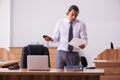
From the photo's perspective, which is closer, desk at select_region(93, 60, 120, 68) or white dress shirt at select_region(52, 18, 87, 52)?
white dress shirt at select_region(52, 18, 87, 52)

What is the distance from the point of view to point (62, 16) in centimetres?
772

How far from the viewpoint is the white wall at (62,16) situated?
761cm

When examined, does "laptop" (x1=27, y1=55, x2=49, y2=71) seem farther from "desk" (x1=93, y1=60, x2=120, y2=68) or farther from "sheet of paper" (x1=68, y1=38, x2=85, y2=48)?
"desk" (x1=93, y1=60, x2=120, y2=68)

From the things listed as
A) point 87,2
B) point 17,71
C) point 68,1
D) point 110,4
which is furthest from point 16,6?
point 17,71

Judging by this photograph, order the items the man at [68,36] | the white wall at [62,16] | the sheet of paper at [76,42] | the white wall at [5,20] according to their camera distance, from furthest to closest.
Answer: the white wall at [5,20] → the white wall at [62,16] → the man at [68,36] → the sheet of paper at [76,42]

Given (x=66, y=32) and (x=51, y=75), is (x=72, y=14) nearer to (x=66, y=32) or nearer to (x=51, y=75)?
(x=66, y=32)

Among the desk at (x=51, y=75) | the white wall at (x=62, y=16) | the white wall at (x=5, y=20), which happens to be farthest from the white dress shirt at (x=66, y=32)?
the white wall at (x=5, y=20)

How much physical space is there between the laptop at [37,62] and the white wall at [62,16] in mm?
4513

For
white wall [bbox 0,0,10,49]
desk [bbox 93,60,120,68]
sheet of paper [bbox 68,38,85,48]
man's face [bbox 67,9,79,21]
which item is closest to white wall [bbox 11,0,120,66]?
white wall [bbox 0,0,10,49]

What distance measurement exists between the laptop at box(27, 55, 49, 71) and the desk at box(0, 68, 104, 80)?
73 mm

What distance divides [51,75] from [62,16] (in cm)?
467

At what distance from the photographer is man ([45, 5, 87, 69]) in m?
3.97

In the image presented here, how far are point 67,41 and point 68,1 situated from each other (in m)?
3.83

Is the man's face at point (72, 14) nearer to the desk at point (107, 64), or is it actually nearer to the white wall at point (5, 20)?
the desk at point (107, 64)
